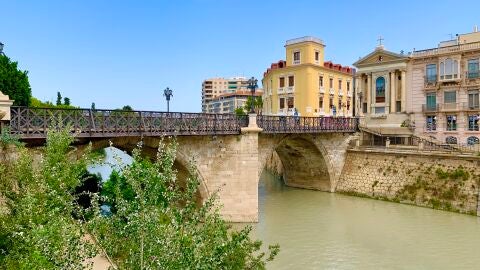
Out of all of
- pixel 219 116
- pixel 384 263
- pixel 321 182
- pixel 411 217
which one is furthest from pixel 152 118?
pixel 321 182

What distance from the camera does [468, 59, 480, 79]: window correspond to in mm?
30812

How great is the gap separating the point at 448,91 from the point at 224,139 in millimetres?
21444

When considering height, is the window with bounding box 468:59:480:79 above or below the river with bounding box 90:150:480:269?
above

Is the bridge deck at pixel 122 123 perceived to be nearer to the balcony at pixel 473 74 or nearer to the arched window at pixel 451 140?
the arched window at pixel 451 140

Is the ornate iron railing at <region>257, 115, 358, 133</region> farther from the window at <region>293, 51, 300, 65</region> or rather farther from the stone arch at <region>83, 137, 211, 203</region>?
the window at <region>293, 51, 300, 65</region>

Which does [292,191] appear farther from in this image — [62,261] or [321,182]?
[62,261]

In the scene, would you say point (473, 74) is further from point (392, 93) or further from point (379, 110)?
point (379, 110)

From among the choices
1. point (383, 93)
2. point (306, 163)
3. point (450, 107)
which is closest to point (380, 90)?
point (383, 93)

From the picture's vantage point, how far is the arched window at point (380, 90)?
121 ft

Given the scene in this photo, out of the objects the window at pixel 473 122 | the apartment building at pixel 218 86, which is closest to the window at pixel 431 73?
the window at pixel 473 122

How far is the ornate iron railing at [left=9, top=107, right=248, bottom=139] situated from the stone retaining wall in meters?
13.0

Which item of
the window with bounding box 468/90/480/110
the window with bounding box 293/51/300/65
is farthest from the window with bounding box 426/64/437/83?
the window with bounding box 293/51/300/65

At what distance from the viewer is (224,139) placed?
2181 centimetres

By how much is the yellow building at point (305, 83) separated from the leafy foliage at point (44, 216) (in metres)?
30.9
